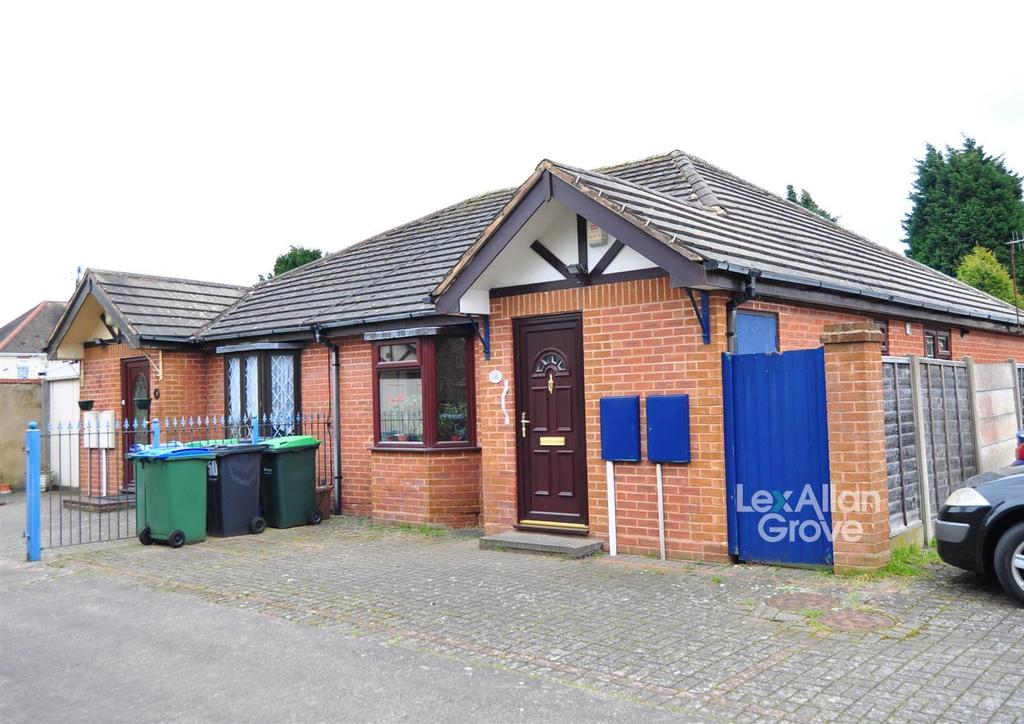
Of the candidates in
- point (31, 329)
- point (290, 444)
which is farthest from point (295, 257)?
point (290, 444)

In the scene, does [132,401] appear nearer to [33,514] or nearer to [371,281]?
[371,281]

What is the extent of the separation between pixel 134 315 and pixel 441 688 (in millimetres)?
11942

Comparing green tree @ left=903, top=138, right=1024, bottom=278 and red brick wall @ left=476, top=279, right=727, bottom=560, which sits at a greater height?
green tree @ left=903, top=138, right=1024, bottom=278

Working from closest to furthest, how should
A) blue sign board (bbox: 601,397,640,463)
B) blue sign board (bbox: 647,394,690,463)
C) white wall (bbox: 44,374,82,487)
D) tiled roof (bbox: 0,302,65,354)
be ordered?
blue sign board (bbox: 647,394,690,463) → blue sign board (bbox: 601,397,640,463) → white wall (bbox: 44,374,82,487) → tiled roof (bbox: 0,302,65,354)

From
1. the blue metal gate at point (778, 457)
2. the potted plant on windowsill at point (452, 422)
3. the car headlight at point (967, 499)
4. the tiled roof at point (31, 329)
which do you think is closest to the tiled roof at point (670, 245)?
the blue metal gate at point (778, 457)

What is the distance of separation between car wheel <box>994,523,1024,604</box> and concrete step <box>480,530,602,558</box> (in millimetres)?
3825

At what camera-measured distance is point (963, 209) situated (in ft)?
129

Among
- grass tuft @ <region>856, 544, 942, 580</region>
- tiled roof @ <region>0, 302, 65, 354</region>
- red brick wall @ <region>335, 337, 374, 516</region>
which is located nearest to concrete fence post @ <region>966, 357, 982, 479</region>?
grass tuft @ <region>856, 544, 942, 580</region>

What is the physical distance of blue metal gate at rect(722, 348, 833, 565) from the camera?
306 inches

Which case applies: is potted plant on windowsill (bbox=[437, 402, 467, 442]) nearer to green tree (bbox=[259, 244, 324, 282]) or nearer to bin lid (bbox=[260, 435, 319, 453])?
bin lid (bbox=[260, 435, 319, 453])

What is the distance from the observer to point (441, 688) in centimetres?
511

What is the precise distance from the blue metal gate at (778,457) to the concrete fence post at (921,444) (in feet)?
4.42

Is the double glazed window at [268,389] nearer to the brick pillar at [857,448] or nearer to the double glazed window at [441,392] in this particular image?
the double glazed window at [441,392]

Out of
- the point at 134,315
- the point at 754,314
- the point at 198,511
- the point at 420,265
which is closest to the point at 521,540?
the point at 754,314
